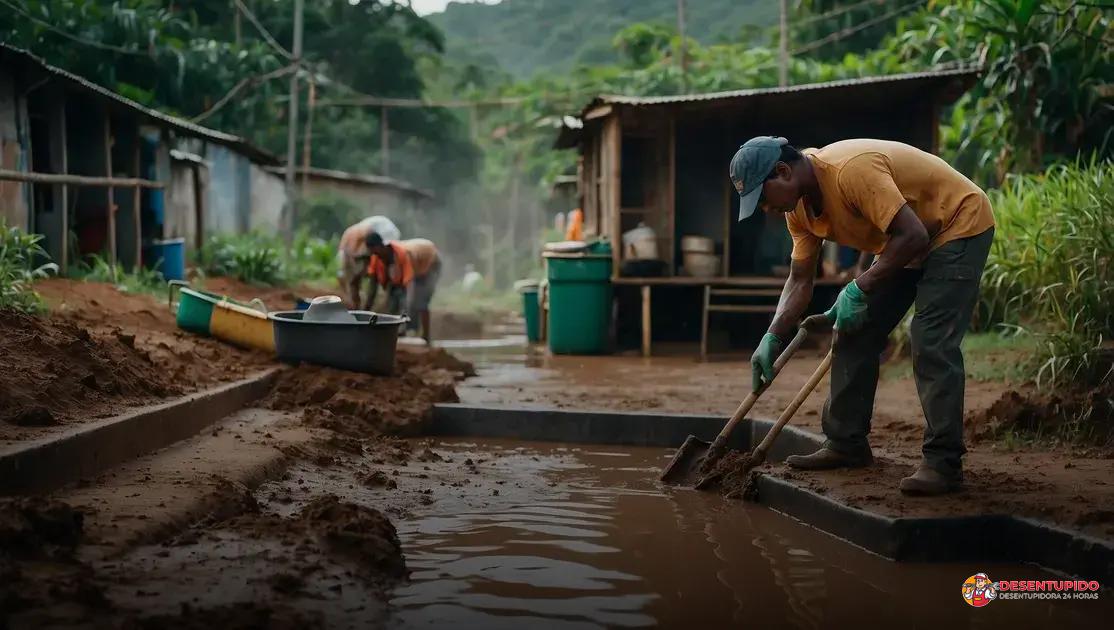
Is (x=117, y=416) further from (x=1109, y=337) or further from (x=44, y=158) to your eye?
(x=44, y=158)

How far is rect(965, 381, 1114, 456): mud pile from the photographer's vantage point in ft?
19.2

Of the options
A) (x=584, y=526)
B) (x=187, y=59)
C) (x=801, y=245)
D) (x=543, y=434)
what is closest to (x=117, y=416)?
(x=584, y=526)

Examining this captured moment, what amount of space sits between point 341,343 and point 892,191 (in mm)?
4504

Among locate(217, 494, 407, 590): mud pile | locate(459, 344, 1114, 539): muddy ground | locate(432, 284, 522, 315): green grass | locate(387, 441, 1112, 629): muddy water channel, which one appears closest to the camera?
locate(387, 441, 1112, 629): muddy water channel

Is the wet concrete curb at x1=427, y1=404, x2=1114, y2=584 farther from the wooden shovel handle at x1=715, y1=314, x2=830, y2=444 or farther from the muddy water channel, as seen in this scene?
the wooden shovel handle at x1=715, y1=314, x2=830, y2=444

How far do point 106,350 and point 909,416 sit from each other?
4.91 meters

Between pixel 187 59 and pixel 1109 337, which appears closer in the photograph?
pixel 1109 337

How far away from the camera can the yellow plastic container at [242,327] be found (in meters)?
8.31

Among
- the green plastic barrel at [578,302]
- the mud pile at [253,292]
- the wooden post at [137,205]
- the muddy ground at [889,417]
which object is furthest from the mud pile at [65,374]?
the mud pile at [253,292]

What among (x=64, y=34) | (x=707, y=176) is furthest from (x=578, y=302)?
(x=64, y=34)

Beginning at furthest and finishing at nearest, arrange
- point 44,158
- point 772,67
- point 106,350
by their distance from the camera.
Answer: point 772,67, point 44,158, point 106,350

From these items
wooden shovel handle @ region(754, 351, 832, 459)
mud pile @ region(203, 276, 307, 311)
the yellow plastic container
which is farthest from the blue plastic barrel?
wooden shovel handle @ region(754, 351, 832, 459)

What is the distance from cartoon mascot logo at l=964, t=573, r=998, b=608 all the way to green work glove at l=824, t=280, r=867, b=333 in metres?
1.18

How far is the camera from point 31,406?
4.80 m
